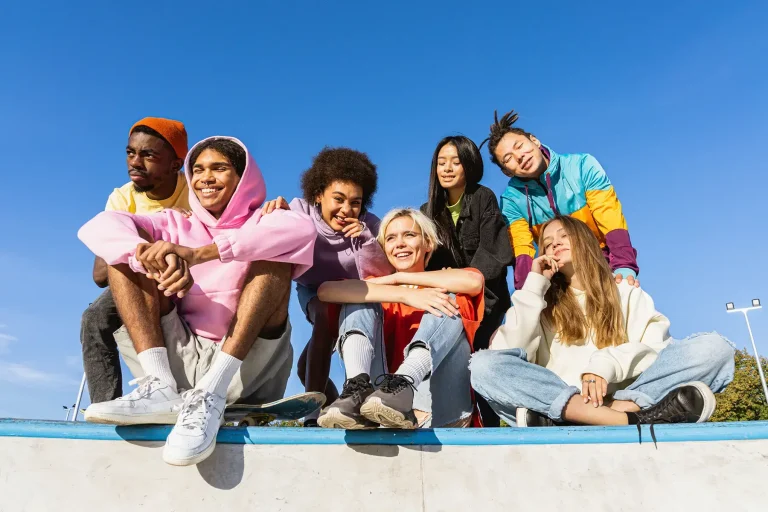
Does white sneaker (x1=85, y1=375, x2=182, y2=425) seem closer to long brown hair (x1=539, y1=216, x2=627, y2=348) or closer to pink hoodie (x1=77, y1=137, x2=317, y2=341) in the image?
pink hoodie (x1=77, y1=137, x2=317, y2=341)

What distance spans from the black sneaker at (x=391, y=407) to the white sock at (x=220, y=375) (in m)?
0.80

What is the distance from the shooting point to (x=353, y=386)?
114 inches

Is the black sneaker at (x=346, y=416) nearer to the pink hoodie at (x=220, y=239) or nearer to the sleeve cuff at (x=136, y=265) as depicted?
the pink hoodie at (x=220, y=239)

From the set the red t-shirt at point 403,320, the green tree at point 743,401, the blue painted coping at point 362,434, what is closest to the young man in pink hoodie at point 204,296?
the blue painted coping at point 362,434

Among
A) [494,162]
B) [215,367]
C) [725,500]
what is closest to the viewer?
[725,500]

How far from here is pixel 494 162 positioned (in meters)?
5.18

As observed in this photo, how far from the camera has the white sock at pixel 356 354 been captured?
3.10 metres

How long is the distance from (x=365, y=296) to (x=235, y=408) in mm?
1032

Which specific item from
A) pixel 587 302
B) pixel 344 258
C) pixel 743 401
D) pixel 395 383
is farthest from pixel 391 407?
pixel 743 401

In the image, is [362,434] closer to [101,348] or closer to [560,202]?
[101,348]

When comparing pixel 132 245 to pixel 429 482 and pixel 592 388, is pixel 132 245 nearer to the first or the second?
pixel 429 482

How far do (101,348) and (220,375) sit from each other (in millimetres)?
1110

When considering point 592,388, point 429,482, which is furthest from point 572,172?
point 429,482

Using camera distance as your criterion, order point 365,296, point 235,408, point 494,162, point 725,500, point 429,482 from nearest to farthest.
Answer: point 725,500 → point 429,482 → point 235,408 → point 365,296 → point 494,162
